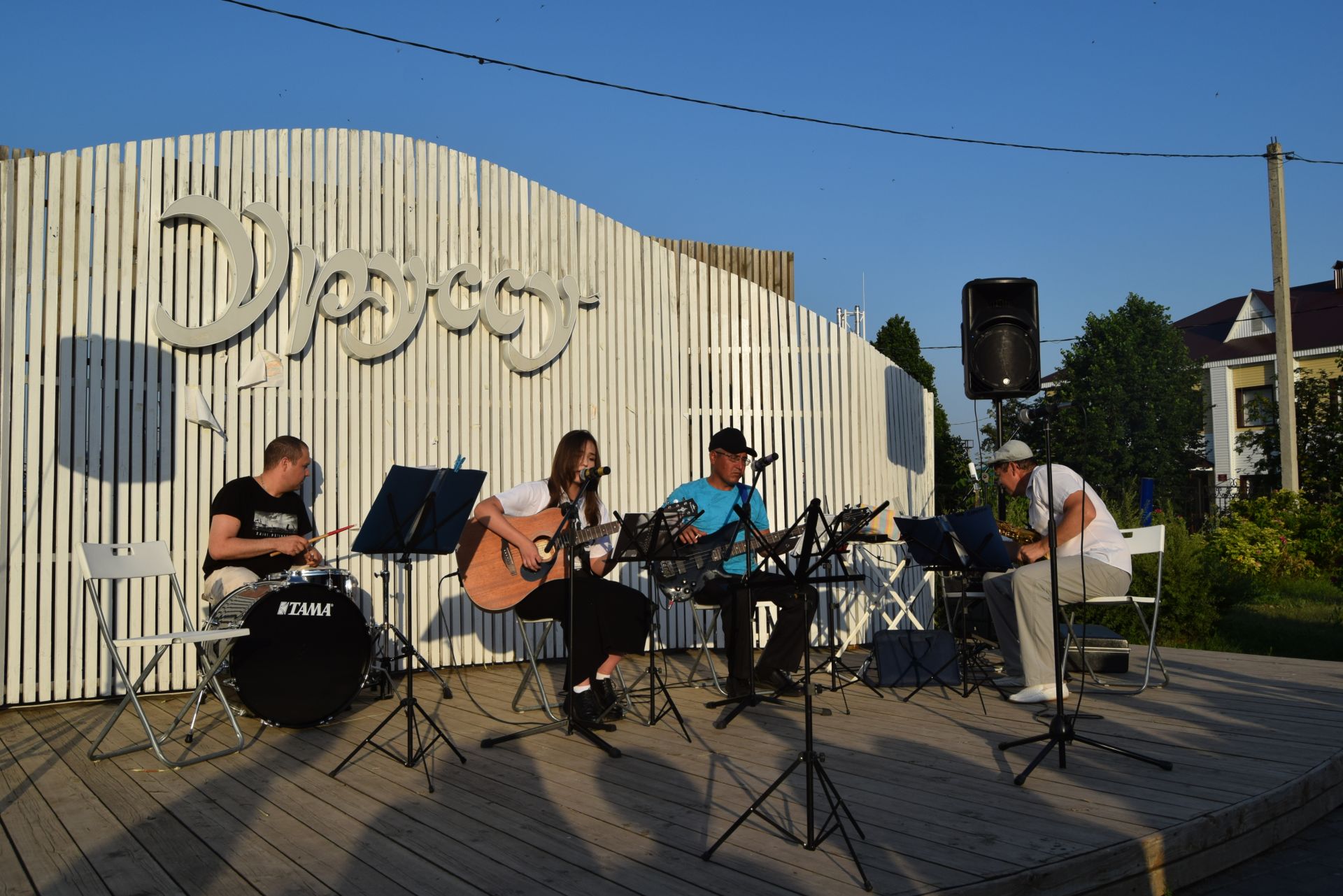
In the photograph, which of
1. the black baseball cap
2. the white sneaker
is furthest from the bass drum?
the white sneaker

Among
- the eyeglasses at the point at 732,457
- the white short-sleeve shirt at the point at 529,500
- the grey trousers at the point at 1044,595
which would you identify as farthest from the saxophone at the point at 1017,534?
the white short-sleeve shirt at the point at 529,500

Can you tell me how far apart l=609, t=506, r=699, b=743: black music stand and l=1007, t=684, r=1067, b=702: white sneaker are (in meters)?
1.91

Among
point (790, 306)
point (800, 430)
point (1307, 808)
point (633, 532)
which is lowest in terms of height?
point (1307, 808)

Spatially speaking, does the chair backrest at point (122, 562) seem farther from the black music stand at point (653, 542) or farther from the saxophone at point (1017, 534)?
the saxophone at point (1017, 534)

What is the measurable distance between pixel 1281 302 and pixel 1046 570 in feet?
41.1

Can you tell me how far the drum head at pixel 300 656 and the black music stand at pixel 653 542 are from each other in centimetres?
140

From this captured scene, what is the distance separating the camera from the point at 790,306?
895 cm

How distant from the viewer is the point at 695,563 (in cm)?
593

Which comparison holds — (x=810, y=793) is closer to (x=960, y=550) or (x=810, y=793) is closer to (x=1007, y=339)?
(x=960, y=550)

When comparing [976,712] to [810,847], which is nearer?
[810,847]

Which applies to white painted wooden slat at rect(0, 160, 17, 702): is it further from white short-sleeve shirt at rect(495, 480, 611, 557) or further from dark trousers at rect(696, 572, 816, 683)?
dark trousers at rect(696, 572, 816, 683)

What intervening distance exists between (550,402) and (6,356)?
3.52m

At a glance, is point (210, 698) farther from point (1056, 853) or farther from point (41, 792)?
point (1056, 853)

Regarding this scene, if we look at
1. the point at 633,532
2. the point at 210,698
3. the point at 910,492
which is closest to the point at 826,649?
the point at 910,492
